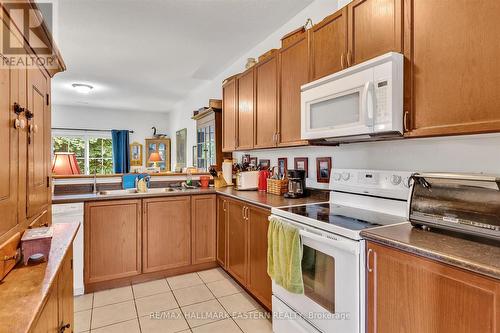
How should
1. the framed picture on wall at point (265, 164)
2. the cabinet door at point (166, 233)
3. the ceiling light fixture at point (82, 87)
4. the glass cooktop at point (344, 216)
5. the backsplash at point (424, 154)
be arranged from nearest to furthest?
the backsplash at point (424, 154) < the glass cooktop at point (344, 216) < the cabinet door at point (166, 233) < the framed picture on wall at point (265, 164) < the ceiling light fixture at point (82, 87)

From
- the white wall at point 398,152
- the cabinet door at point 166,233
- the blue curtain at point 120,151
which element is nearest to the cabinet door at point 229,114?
the white wall at point 398,152

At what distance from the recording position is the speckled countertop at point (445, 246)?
930 millimetres

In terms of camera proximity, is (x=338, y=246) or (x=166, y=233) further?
(x=166, y=233)

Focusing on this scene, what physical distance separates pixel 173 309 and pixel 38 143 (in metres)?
1.66

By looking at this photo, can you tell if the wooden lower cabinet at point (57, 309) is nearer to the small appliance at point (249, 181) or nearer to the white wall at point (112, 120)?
the small appliance at point (249, 181)

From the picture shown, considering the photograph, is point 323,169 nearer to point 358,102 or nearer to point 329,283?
point 358,102

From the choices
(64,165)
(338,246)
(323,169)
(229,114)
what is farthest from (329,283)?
(64,165)

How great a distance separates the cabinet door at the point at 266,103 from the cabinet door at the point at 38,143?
172 centimetres

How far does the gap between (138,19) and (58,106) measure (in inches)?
211

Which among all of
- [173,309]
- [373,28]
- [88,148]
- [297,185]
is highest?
[373,28]

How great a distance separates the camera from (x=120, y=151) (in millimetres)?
7445

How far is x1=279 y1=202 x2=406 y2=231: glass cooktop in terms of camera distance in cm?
149

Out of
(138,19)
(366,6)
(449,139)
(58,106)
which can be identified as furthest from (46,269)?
(58,106)

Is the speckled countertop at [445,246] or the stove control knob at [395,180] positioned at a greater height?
the stove control knob at [395,180]
